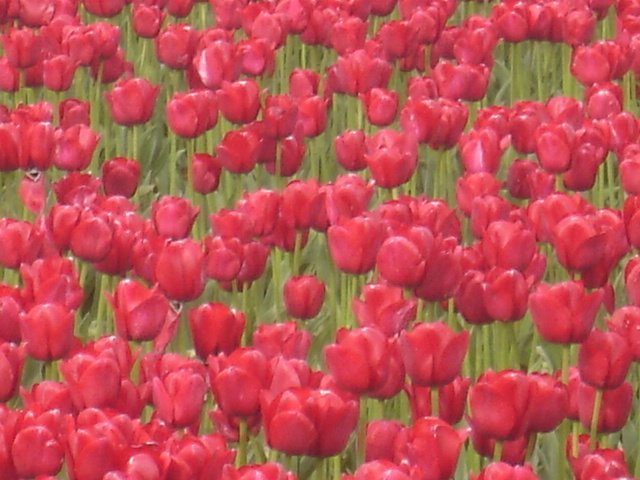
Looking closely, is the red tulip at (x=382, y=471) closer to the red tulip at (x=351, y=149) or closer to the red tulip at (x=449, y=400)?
the red tulip at (x=449, y=400)

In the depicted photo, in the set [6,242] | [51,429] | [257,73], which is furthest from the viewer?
[257,73]

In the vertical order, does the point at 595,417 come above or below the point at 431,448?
below

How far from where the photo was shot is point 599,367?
1974mm

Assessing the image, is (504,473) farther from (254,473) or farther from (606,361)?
(606,361)

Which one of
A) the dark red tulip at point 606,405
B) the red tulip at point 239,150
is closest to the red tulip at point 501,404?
the dark red tulip at point 606,405

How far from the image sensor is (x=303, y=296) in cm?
246

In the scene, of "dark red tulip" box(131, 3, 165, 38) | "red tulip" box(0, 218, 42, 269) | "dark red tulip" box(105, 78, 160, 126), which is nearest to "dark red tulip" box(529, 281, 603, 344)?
"red tulip" box(0, 218, 42, 269)

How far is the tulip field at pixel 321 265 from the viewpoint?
181 cm

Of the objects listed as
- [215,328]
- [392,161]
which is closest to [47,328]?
[215,328]

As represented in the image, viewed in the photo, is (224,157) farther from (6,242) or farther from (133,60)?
(133,60)

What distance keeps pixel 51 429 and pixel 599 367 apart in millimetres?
701

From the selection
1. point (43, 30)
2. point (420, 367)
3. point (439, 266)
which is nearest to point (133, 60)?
point (43, 30)

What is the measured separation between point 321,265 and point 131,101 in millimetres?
591

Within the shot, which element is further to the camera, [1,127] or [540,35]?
[540,35]
